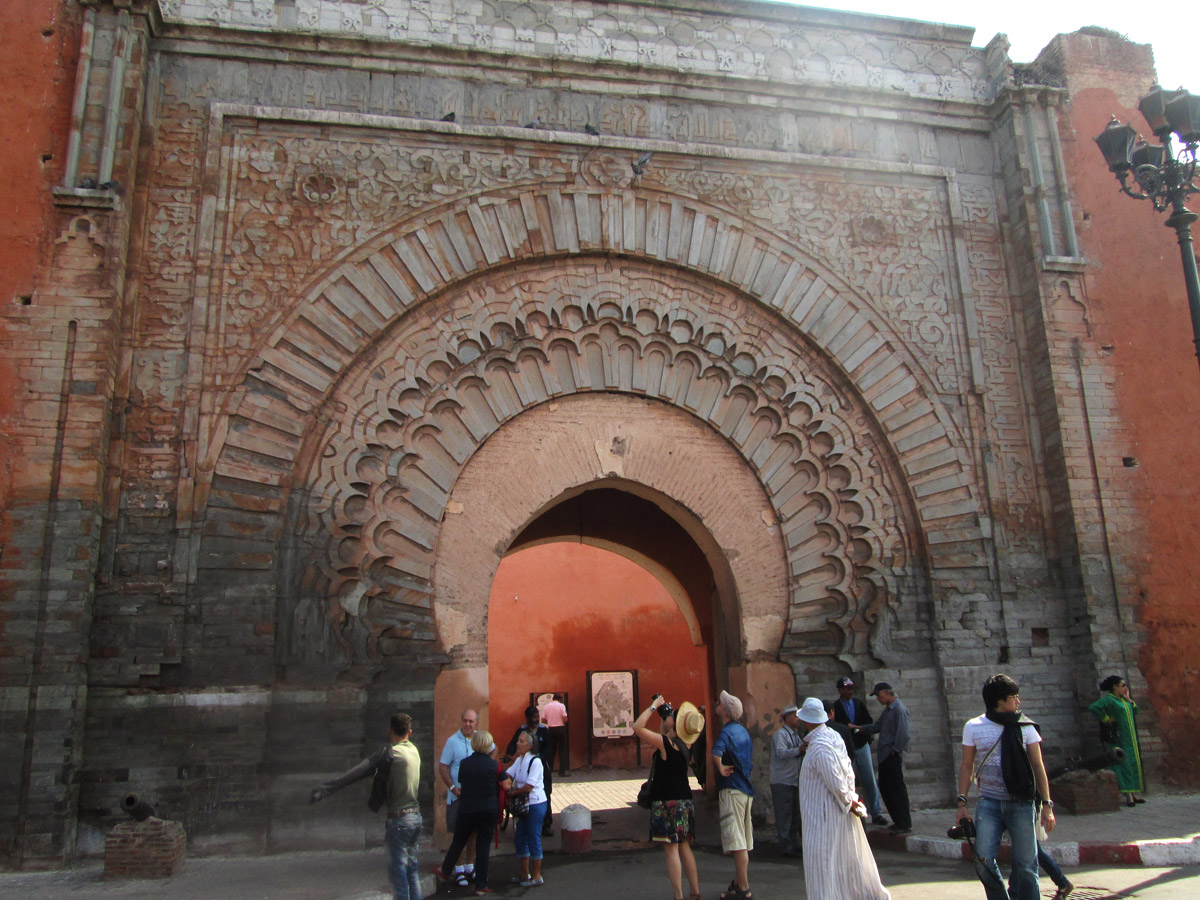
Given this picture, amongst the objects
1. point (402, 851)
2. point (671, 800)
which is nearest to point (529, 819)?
point (671, 800)

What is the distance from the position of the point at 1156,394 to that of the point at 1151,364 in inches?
10.7

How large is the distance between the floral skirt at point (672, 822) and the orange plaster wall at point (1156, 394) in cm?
469

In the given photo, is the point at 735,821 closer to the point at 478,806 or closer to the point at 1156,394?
the point at 478,806

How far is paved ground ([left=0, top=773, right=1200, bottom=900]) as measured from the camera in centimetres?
483

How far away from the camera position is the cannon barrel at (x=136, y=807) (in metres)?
5.38

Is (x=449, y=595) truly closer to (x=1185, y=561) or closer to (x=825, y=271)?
(x=825, y=271)


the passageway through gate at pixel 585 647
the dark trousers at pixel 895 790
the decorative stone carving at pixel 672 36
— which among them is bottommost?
the dark trousers at pixel 895 790

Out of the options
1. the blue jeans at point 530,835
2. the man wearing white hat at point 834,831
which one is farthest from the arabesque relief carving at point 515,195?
the man wearing white hat at point 834,831

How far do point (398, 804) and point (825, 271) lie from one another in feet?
18.3

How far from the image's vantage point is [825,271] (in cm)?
791

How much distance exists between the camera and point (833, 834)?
3.79 m

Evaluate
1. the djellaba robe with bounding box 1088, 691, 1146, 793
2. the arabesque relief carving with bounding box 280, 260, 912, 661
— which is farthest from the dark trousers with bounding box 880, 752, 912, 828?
the djellaba robe with bounding box 1088, 691, 1146, 793

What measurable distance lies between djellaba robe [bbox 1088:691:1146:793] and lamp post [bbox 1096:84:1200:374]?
2722mm

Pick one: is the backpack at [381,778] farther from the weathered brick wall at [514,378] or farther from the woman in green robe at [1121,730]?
the woman in green robe at [1121,730]
